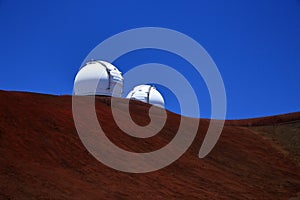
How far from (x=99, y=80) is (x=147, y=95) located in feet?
25.6

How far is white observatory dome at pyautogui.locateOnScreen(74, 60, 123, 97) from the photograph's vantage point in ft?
102

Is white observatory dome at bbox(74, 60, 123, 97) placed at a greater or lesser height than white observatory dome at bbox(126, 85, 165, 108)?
lesser

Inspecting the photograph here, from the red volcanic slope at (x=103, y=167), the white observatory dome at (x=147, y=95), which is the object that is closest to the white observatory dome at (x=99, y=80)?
the white observatory dome at (x=147, y=95)

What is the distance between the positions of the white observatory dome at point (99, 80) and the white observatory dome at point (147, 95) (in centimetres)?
525

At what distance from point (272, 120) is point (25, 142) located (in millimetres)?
25335

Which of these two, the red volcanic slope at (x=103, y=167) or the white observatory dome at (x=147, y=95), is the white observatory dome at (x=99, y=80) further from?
the red volcanic slope at (x=103, y=167)

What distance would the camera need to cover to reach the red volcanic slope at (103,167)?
12242 mm

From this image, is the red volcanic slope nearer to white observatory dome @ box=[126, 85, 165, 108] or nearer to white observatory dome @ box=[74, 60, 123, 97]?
white observatory dome @ box=[74, 60, 123, 97]

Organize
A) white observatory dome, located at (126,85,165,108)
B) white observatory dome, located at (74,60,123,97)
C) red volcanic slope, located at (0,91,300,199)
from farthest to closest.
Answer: white observatory dome, located at (126,85,165,108) → white observatory dome, located at (74,60,123,97) → red volcanic slope, located at (0,91,300,199)

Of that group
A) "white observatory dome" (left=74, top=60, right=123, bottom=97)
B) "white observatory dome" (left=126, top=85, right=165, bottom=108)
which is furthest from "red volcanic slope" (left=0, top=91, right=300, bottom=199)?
"white observatory dome" (left=126, top=85, right=165, bottom=108)

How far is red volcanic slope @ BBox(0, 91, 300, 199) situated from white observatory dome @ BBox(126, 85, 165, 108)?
13642mm

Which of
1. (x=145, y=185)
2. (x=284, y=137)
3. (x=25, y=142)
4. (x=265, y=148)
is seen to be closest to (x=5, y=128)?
(x=25, y=142)

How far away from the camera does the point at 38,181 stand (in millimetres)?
11930

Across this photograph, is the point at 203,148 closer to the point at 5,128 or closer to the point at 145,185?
the point at 145,185
